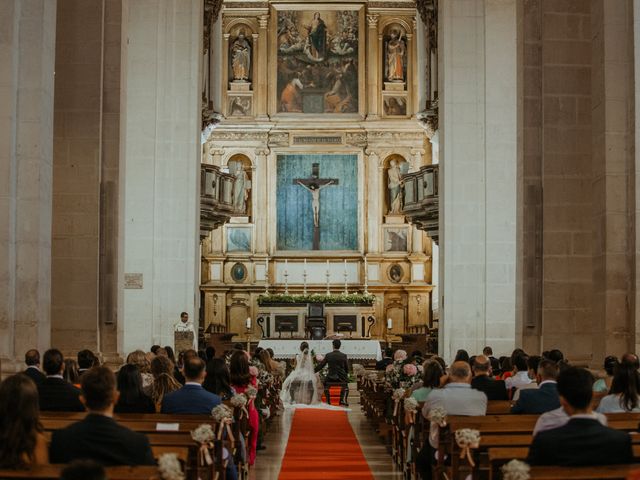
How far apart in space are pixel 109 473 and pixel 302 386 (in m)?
18.4

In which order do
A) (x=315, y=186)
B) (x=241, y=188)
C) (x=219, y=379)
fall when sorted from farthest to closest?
1. (x=315, y=186)
2. (x=241, y=188)
3. (x=219, y=379)

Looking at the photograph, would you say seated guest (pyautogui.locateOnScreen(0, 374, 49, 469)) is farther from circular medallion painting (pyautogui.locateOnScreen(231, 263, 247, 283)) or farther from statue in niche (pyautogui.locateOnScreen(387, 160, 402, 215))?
statue in niche (pyautogui.locateOnScreen(387, 160, 402, 215))

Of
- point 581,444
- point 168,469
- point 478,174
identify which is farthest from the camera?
point 478,174

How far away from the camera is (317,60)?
136ft

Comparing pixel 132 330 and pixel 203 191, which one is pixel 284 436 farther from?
pixel 203 191

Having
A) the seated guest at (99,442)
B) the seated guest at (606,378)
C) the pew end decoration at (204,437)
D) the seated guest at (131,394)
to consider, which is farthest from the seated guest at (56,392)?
the seated guest at (606,378)

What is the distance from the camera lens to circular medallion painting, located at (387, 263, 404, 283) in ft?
131

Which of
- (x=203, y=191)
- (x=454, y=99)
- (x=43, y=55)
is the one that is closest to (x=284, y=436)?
(x=43, y=55)

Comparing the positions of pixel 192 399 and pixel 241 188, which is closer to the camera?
pixel 192 399

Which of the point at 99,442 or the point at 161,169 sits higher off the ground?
the point at 161,169

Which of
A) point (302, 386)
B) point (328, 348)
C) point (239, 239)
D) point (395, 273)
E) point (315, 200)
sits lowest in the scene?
point (302, 386)

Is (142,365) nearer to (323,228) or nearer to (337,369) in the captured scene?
(337,369)

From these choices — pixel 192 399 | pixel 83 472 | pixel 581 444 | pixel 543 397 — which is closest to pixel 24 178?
pixel 192 399

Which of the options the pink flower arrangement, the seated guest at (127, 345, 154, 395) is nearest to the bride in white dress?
the pink flower arrangement
